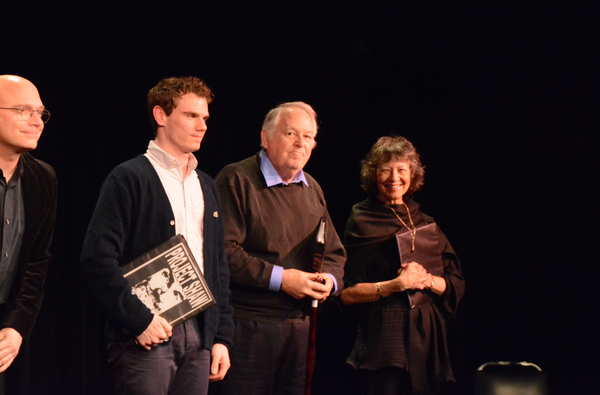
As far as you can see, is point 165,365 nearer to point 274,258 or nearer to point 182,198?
point 182,198

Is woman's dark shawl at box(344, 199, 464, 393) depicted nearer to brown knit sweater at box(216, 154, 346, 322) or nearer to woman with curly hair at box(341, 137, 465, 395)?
woman with curly hair at box(341, 137, 465, 395)

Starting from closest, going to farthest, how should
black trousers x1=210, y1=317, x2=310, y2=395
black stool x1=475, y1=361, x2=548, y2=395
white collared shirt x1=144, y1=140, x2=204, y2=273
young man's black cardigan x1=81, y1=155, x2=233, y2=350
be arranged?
young man's black cardigan x1=81, y1=155, x2=233, y2=350 → white collared shirt x1=144, y1=140, x2=204, y2=273 → black trousers x1=210, y1=317, x2=310, y2=395 → black stool x1=475, y1=361, x2=548, y2=395

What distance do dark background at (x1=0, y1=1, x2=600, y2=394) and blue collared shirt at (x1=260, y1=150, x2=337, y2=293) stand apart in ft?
4.07

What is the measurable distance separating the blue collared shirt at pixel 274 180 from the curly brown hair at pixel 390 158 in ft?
1.93

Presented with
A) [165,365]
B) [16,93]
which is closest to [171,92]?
[16,93]

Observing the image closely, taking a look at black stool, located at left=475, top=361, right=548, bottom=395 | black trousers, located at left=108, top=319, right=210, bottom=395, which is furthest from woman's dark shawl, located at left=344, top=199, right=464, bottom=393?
black trousers, located at left=108, top=319, right=210, bottom=395

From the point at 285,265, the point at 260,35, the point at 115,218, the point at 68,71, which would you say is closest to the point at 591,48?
the point at 260,35

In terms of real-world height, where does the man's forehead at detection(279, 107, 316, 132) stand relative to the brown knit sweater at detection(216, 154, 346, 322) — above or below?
above

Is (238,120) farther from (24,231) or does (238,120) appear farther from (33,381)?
(24,231)

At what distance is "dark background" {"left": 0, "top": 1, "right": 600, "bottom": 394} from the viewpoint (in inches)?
152

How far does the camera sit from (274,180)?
2834mm

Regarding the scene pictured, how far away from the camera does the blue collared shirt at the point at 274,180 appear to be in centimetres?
268

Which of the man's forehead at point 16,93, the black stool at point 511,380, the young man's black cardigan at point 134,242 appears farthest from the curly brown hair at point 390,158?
the man's forehead at point 16,93

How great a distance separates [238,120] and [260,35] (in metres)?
0.53
